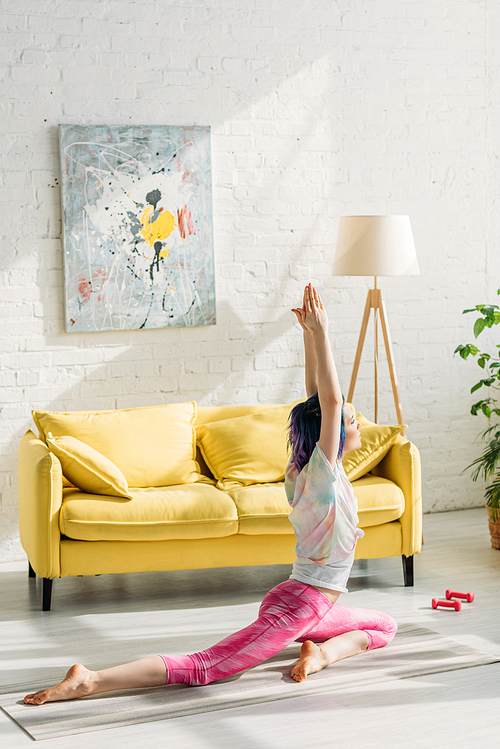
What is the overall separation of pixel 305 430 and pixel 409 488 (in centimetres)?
→ 122

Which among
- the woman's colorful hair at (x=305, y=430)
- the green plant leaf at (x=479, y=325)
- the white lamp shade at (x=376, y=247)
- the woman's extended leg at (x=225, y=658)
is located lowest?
the woman's extended leg at (x=225, y=658)

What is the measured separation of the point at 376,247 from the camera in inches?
179

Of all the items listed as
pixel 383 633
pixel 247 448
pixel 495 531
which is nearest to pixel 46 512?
pixel 247 448

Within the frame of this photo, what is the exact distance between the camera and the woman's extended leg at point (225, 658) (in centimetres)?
270

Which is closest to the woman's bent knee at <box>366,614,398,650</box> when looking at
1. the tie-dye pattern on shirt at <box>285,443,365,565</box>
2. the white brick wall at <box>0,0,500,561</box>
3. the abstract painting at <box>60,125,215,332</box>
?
the tie-dye pattern on shirt at <box>285,443,365,565</box>

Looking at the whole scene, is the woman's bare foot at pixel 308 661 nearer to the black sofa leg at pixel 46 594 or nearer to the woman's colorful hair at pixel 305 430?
the woman's colorful hair at pixel 305 430

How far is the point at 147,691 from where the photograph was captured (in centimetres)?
285

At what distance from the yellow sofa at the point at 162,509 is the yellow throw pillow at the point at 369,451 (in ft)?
0.14

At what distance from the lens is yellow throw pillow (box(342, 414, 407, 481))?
405 cm

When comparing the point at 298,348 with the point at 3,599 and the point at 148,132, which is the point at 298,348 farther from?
the point at 3,599

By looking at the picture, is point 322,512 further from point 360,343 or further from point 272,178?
point 272,178

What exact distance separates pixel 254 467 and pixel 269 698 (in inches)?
57.6

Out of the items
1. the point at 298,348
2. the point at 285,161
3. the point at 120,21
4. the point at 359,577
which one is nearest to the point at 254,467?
the point at 359,577

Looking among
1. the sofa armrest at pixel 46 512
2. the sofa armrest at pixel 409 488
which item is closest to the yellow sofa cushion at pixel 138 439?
the sofa armrest at pixel 46 512
